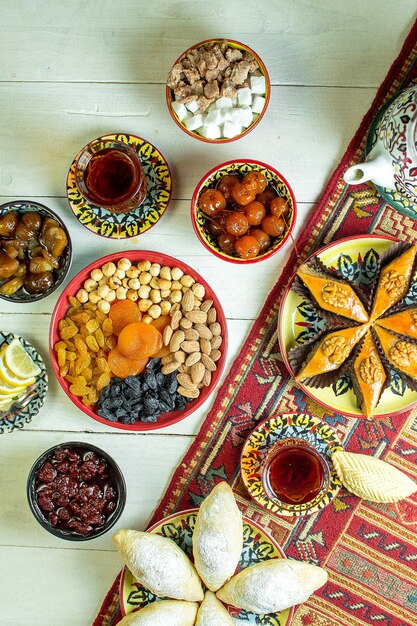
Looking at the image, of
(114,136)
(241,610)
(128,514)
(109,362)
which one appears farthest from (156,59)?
(241,610)

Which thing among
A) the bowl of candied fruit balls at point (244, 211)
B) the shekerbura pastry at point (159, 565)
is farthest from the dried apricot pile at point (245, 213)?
the shekerbura pastry at point (159, 565)

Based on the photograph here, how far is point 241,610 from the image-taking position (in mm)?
1514

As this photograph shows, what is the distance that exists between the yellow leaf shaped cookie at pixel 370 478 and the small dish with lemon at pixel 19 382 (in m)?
0.75

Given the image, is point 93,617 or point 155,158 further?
point 93,617

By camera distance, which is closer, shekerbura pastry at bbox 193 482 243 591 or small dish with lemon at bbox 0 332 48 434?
shekerbura pastry at bbox 193 482 243 591

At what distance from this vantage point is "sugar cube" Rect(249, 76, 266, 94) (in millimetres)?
1440

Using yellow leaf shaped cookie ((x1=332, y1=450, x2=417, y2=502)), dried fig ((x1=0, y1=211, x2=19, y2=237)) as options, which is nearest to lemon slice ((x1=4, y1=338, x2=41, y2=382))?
dried fig ((x1=0, y1=211, x2=19, y2=237))

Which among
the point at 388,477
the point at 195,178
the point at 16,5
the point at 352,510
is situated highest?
the point at 16,5

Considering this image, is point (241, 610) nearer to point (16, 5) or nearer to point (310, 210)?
point (310, 210)

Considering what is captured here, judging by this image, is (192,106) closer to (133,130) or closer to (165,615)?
(133,130)

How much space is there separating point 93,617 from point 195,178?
1.16m

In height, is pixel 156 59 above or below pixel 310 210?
above

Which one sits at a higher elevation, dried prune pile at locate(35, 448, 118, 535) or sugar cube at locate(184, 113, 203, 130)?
sugar cube at locate(184, 113, 203, 130)

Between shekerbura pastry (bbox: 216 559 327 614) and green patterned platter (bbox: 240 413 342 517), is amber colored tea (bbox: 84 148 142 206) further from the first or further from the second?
shekerbura pastry (bbox: 216 559 327 614)
